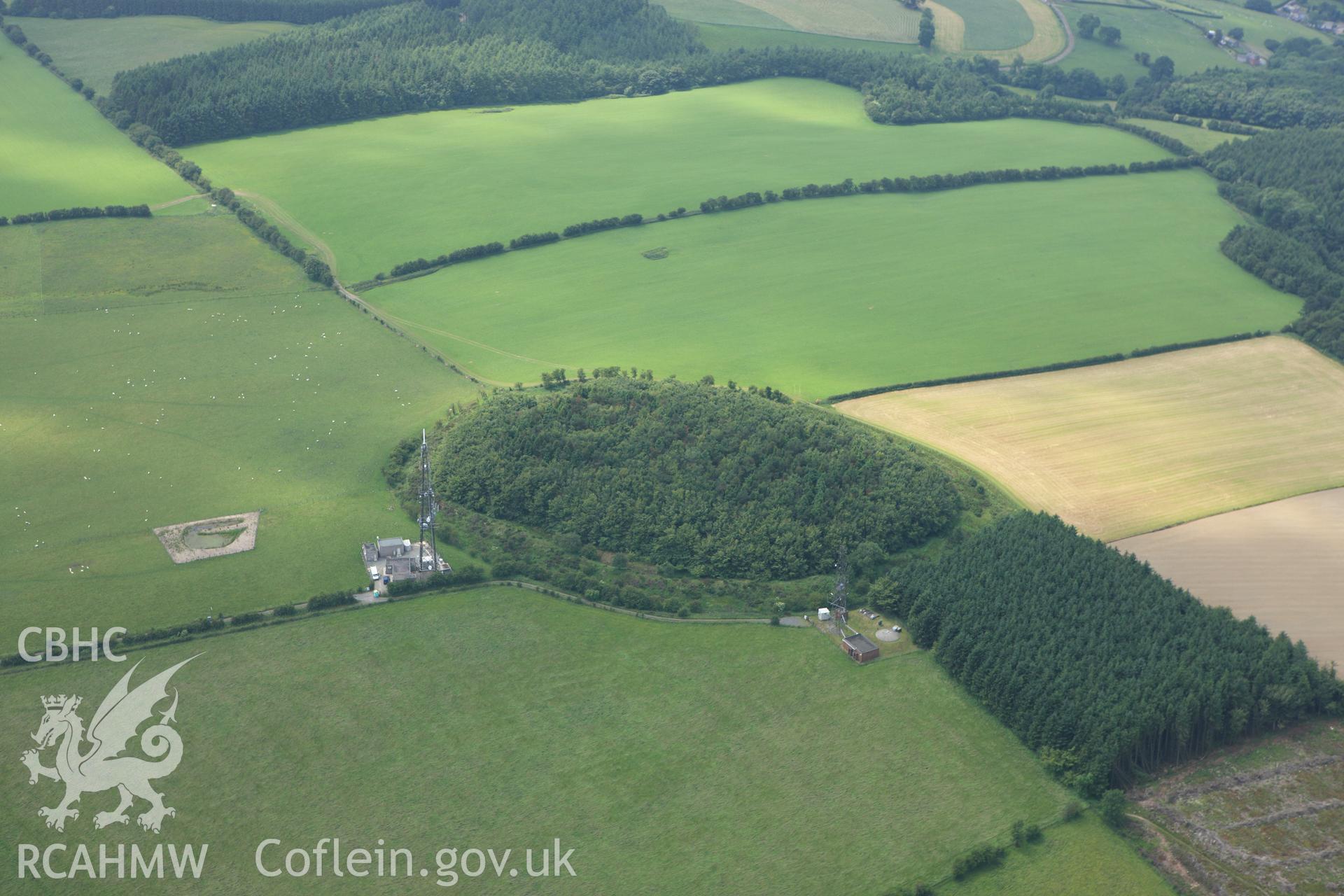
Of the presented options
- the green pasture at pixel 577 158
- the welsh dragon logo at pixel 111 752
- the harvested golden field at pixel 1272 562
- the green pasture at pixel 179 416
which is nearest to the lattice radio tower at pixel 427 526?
the green pasture at pixel 179 416

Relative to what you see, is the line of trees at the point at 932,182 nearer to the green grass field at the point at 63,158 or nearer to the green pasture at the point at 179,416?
the green pasture at the point at 179,416

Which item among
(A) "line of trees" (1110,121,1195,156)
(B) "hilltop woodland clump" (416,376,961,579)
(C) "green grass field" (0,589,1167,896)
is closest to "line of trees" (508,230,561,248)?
(B) "hilltop woodland clump" (416,376,961,579)

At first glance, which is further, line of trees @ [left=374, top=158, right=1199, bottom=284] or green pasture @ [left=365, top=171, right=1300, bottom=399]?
line of trees @ [left=374, top=158, right=1199, bottom=284]

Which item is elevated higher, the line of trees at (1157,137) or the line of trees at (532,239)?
the line of trees at (1157,137)

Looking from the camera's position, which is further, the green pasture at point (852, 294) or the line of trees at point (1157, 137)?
the line of trees at point (1157, 137)

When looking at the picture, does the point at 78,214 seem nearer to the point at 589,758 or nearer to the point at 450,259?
the point at 450,259

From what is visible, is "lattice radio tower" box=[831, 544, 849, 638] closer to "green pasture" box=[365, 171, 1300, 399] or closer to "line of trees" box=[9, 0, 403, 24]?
"green pasture" box=[365, 171, 1300, 399]
